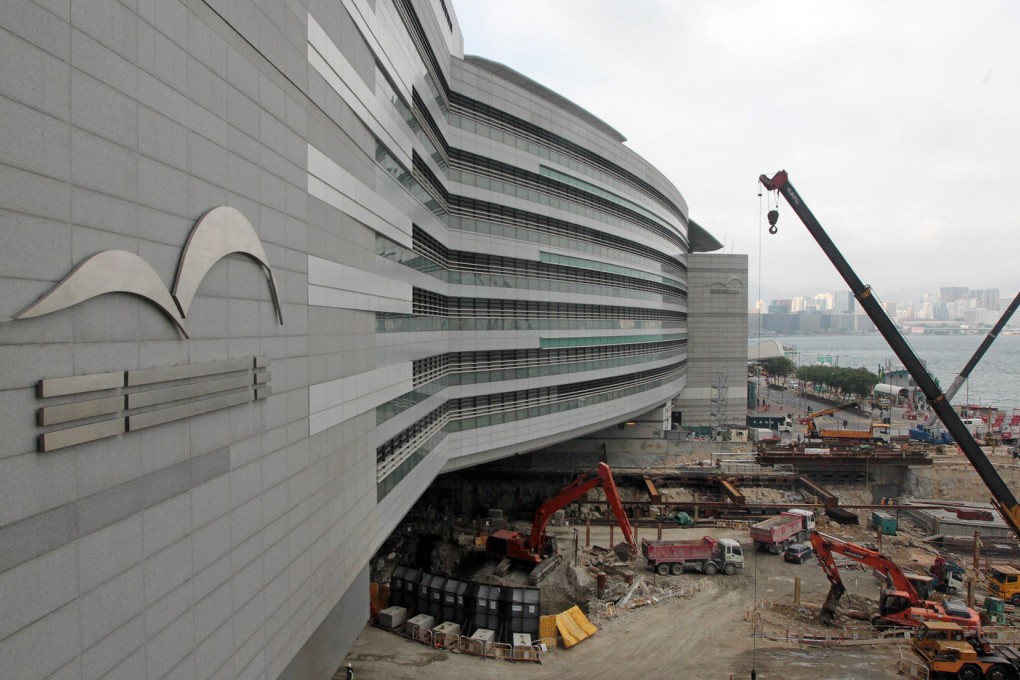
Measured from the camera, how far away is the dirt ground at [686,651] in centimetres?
2311

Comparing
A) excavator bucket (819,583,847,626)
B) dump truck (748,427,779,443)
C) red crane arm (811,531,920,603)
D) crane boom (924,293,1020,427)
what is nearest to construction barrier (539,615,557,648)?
excavator bucket (819,583,847,626)

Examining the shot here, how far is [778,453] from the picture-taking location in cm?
5619

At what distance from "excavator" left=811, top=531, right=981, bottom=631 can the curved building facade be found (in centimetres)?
1990

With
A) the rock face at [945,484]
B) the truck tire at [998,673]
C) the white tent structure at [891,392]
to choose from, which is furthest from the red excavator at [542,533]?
the white tent structure at [891,392]

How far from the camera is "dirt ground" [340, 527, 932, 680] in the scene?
23.1 m

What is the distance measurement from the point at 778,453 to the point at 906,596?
3025 cm

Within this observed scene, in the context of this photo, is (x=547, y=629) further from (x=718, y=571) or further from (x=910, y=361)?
(x=910, y=361)

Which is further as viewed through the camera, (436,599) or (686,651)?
(436,599)

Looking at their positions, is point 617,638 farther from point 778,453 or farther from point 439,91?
point 778,453

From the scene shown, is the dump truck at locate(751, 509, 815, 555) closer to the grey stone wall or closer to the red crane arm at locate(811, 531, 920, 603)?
the red crane arm at locate(811, 531, 920, 603)

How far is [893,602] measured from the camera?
2698 centimetres

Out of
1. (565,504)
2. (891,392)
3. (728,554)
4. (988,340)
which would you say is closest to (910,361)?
(728,554)

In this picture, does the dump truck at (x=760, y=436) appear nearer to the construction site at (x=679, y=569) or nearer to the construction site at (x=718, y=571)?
the construction site at (x=679, y=569)

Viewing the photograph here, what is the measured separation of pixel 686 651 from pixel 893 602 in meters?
10.0
